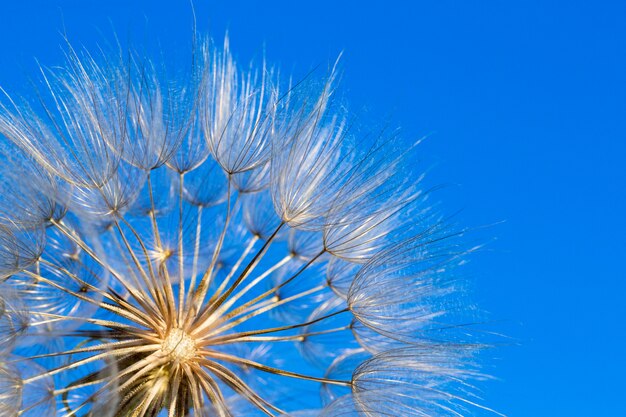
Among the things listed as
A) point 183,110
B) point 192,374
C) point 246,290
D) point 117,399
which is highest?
point 183,110

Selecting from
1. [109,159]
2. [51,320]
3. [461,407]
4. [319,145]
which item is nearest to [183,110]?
[109,159]

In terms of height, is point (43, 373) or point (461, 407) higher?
point (461, 407)

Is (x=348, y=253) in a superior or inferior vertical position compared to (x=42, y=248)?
superior

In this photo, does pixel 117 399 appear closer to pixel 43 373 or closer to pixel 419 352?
pixel 43 373

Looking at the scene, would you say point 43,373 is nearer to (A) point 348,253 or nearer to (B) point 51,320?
(B) point 51,320

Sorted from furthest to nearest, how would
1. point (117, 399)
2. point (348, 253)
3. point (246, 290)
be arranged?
point (348, 253) → point (246, 290) → point (117, 399)

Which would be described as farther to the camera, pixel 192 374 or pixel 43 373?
pixel 192 374

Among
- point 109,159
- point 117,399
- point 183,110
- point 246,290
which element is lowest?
point 117,399

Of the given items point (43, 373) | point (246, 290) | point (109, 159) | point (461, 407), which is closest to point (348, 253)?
point (246, 290)

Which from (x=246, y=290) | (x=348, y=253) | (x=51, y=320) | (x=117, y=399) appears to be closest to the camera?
(x=117, y=399)
